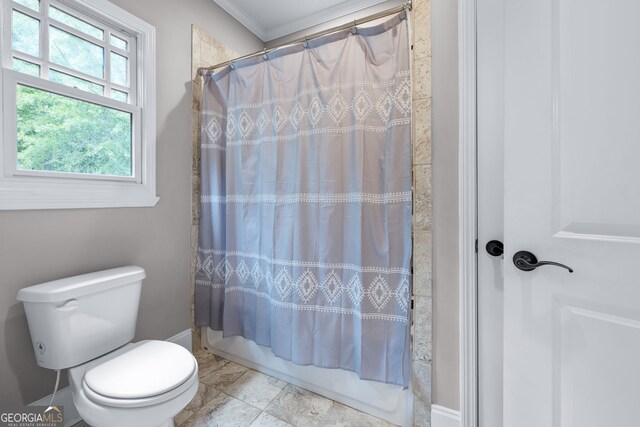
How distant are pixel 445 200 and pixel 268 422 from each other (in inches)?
54.8

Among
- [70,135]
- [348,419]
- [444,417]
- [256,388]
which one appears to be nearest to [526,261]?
[444,417]

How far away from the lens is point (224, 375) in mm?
1647

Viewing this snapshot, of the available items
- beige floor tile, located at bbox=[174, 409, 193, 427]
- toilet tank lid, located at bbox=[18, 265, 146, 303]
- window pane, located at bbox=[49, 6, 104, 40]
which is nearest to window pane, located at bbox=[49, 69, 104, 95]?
window pane, located at bbox=[49, 6, 104, 40]

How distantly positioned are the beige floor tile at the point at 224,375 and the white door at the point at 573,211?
4.77ft

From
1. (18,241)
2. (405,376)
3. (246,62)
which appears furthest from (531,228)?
(18,241)

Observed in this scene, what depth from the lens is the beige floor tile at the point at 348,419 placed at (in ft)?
4.19

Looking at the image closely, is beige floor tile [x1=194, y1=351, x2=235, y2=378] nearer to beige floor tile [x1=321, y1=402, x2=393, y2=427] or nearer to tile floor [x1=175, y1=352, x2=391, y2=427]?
tile floor [x1=175, y1=352, x2=391, y2=427]

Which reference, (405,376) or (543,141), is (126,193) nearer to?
(405,376)

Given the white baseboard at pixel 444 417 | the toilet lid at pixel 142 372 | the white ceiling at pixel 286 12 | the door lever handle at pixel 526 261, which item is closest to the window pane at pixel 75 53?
the white ceiling at pixel 286 12

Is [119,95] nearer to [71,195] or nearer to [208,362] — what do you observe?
[71,195]

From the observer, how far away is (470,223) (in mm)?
1009

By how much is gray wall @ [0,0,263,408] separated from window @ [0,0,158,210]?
79 millimetres

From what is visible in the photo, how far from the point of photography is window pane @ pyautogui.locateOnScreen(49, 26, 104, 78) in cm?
125

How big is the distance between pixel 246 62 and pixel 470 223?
5.23 ft
